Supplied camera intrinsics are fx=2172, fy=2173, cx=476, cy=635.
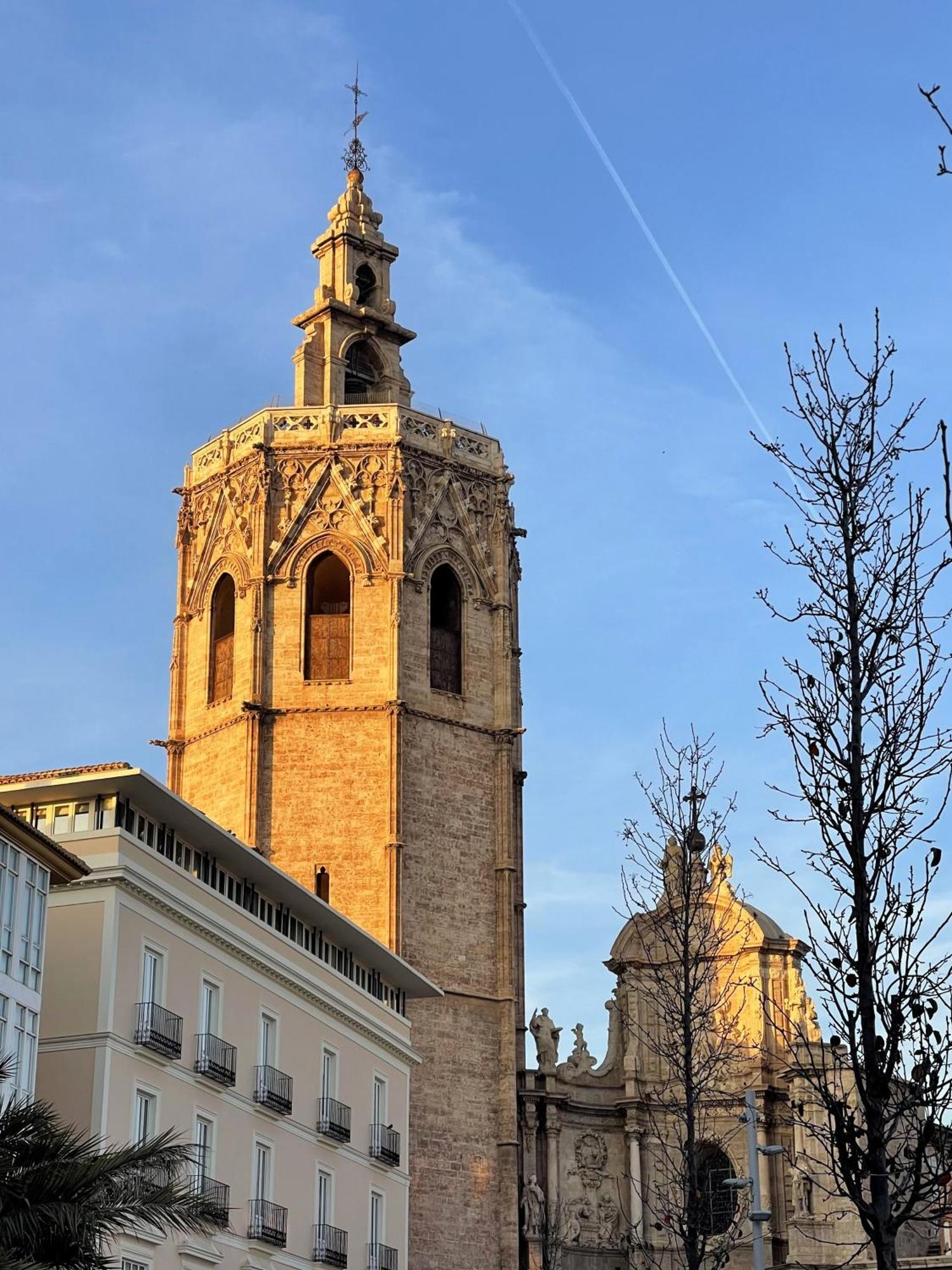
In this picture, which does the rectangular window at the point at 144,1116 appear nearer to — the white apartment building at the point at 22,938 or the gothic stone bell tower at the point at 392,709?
the white apartment building at the point at 22,938

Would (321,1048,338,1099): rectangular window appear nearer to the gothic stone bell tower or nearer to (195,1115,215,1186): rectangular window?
(195,1115,215,1186): rectangular window

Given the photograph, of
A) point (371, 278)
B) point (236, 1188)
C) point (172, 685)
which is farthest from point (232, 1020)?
point (371, 278)

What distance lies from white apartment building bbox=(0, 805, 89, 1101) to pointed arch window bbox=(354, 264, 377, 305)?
1293 inches

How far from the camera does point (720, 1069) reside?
170 feet

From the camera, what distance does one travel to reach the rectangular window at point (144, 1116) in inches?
1356

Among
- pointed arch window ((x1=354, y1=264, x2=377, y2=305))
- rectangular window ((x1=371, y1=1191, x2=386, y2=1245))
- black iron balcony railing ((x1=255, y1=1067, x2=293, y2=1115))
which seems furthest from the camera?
pointed arch window ((x1=354, y1=264, x2=377, y2=305))

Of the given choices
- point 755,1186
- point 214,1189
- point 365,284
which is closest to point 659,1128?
point 214,1189

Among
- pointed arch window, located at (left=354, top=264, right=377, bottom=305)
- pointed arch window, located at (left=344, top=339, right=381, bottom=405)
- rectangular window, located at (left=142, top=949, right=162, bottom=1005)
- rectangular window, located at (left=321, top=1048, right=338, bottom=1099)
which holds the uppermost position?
pointed arch window, located at (left=354, top=264, right=377, bottom=305)

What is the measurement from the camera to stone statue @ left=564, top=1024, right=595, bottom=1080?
183ft

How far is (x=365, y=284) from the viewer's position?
62656 mm

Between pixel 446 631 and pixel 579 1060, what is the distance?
11.6m

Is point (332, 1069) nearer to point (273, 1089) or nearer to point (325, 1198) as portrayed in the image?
point (325, 1198)

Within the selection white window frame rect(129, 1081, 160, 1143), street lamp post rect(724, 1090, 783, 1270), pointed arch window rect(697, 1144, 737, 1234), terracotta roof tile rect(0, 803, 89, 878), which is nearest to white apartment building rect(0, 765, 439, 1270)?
white window frame rect(129, 1081, 160, 1143)

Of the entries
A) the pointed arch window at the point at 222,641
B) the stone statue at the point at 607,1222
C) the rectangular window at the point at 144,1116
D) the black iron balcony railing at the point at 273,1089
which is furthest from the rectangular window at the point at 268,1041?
the stone statue at the point at 607,1222
